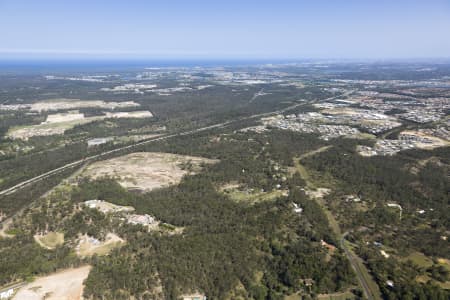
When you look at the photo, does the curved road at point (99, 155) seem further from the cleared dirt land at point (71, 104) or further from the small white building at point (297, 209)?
the cleared dirt land at point (71, 104)

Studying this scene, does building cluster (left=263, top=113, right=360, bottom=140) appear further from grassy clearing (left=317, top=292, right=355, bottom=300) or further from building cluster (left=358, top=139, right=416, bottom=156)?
grassy clearing (left=317, top=292, right=355, bottom=300)

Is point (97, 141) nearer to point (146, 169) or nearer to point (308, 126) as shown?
point (146, 169)

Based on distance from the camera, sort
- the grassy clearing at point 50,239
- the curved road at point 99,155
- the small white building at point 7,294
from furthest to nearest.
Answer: the curved road at point 99,155
the grassy clearing at point 50,239
the small white building at point 7,294

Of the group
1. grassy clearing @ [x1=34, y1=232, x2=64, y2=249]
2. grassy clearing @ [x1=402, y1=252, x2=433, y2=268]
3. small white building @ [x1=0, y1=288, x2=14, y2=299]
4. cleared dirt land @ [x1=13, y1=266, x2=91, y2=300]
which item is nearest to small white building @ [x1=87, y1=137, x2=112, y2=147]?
grassy clearing @ [x1=34, y1=232, x2=64, y2=249]

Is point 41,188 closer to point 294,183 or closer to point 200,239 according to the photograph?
point 200,239

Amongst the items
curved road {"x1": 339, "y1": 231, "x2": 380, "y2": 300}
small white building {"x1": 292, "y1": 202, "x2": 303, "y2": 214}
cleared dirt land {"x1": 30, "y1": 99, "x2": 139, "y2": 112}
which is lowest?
curved road {"x1": 339, "y1": 231, "x2": 380, "y2": 300}

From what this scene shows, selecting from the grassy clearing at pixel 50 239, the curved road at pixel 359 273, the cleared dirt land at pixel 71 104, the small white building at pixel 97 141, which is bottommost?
the curved road at pixel 359 273

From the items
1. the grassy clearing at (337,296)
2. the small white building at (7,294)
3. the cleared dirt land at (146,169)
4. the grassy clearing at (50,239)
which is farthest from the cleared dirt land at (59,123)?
the grassy clearing at (337,296)

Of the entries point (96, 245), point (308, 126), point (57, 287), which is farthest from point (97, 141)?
point (57, 287)
